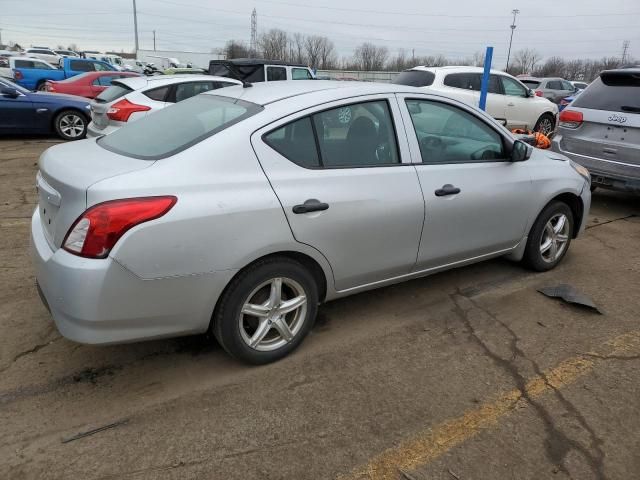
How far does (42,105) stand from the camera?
10570 mm

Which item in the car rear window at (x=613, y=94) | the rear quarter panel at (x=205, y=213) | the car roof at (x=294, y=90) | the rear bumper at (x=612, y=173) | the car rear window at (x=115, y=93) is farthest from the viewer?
the car rear window at (x=115, y=93)

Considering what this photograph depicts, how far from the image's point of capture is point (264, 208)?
273 cm

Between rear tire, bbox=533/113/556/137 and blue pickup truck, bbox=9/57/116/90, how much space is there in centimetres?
1745

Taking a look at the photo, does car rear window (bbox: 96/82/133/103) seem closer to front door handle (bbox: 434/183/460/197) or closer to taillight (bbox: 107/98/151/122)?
taillight (bbox: 107/98/151/122)

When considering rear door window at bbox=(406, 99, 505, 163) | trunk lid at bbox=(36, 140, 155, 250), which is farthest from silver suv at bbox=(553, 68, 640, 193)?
trunk lid at bbox=(36, 140, 155, 250)

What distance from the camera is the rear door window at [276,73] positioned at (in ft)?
49.8

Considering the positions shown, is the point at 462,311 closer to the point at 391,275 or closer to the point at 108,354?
the point at 391,275

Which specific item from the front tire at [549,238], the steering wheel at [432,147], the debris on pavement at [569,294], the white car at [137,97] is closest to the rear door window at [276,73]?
the white car at [137,97]

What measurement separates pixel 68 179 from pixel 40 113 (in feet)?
30.9

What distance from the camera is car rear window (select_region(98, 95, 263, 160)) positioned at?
9.41 feet

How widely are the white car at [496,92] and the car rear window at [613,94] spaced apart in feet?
12.3

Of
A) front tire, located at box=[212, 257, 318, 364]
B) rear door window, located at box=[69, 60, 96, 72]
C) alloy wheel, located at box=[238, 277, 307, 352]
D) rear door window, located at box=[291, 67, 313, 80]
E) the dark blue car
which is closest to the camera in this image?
front tire, located at box=[212, 257, 318, 364]

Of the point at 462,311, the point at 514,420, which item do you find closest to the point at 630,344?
the point at 462,311

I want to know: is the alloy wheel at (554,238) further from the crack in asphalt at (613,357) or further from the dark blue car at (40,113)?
the dark blue car at (40,113)
